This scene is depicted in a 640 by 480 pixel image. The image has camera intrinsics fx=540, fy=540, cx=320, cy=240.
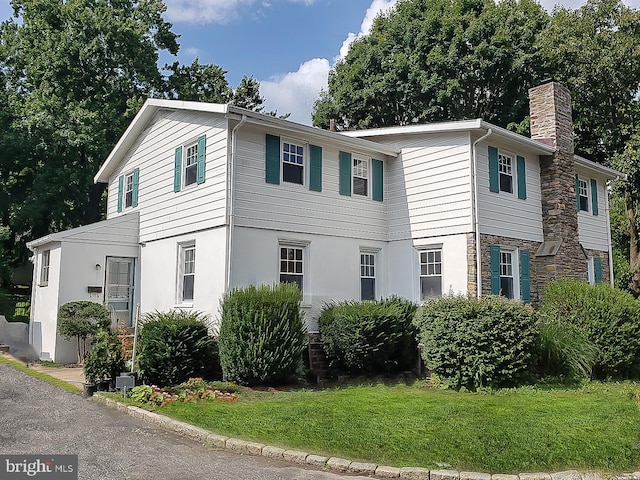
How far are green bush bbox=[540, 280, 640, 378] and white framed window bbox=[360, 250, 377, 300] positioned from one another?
4557 mm

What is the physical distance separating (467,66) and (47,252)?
21252mm

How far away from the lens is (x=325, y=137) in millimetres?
13906

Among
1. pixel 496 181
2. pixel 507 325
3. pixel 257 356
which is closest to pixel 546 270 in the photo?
pixel 496 181

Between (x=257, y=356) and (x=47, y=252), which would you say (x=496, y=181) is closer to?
(x=257, y=356)

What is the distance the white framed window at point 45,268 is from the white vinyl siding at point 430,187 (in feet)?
32.4

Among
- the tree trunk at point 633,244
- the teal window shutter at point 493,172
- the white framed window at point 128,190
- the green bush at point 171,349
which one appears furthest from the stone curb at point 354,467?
the tree trunk at point 633,244

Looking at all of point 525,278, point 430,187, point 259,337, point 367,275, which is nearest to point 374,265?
point 367,275

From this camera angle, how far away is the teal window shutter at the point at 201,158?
518 inches

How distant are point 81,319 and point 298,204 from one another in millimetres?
6178

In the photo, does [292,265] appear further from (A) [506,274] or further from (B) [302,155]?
(A) [506,274]

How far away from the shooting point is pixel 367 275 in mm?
15008

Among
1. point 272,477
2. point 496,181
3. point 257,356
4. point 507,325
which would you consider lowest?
point 272,477

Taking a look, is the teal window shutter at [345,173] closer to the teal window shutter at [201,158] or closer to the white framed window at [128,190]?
the teal window shutter at [201,158]

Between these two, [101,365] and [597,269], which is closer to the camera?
[101,365]
